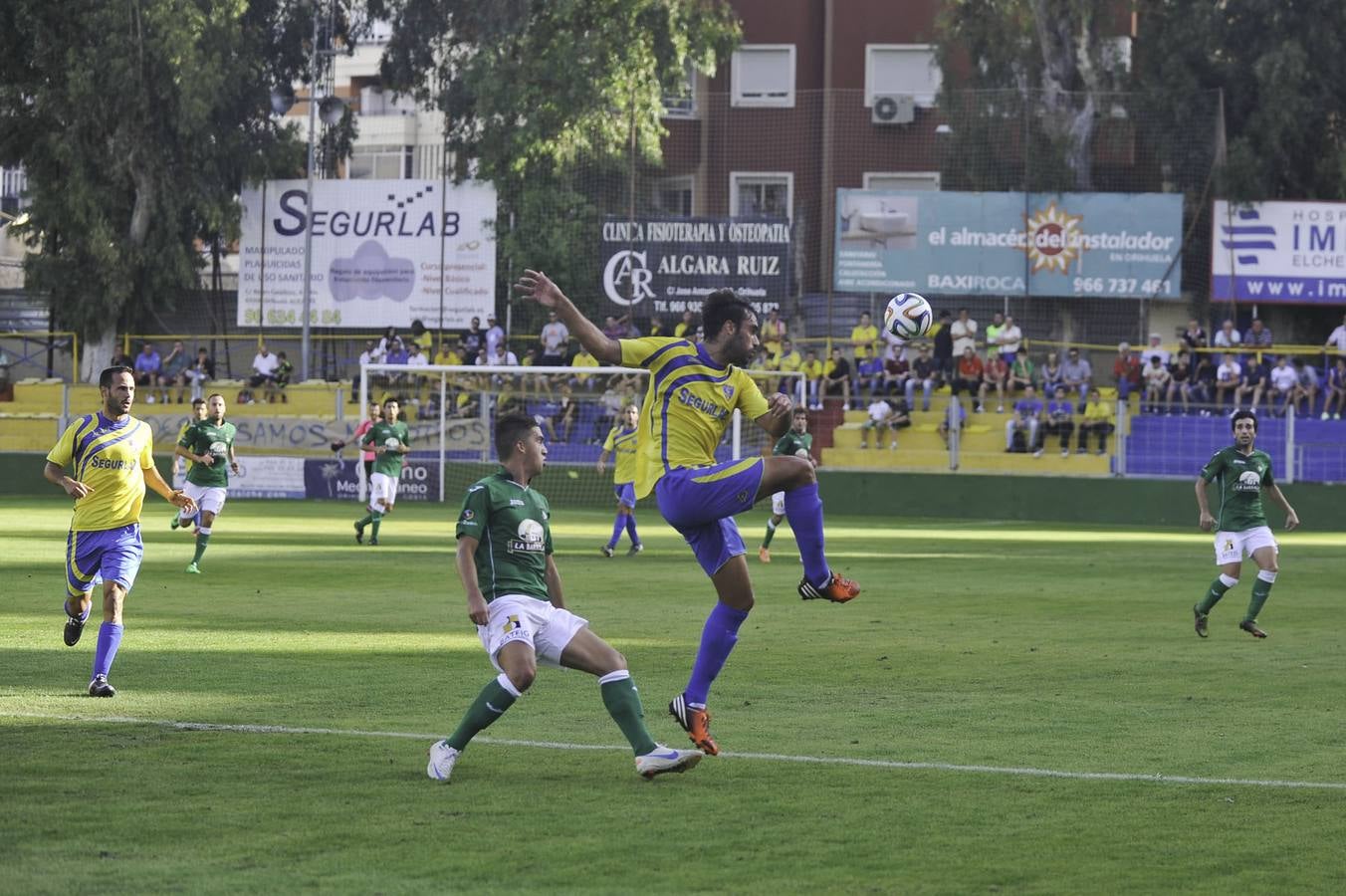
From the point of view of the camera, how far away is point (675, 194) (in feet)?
156

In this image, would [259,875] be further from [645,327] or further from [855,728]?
[645,327]

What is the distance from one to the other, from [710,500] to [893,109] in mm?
39966

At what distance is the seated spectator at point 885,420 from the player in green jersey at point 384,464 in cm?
1388

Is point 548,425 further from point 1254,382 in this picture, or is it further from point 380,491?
point 1254,382

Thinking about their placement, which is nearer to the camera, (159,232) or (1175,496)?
(1175,496)

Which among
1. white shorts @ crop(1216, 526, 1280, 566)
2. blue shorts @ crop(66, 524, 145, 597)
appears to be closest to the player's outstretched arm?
blue shorts @ crop(66, 524, 145, 597)

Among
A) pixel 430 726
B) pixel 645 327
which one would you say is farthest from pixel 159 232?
pixel 430 726

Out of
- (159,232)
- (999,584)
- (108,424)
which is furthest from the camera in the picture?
(159,232)

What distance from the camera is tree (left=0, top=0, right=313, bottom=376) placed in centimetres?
4394

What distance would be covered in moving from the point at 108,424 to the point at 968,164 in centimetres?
3400

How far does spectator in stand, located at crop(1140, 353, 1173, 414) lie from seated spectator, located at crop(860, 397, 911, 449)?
4956 mm

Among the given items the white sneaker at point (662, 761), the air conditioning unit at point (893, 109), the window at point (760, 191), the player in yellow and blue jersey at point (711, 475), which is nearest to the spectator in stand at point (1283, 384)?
the air conditioning unit at point (893, 109)

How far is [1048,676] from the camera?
13.1 metres

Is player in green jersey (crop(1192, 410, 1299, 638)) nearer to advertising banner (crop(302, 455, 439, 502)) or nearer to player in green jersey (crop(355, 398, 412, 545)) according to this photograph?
player in green jersey (crop(355, 398, 412, 545))
